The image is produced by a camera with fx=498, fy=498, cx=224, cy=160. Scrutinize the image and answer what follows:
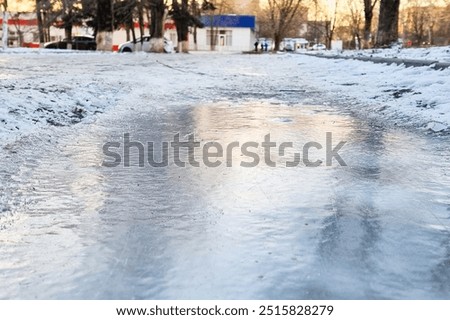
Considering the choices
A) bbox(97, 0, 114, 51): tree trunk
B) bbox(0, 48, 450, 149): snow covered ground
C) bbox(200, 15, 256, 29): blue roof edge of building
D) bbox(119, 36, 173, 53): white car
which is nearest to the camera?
bbox(0, 48, 450, 149): snow covered ground

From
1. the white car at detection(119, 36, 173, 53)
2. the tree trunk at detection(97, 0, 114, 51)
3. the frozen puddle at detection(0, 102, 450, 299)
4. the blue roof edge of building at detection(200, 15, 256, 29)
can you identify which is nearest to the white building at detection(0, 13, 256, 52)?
the blue roof edge of building at detection(200, 15, 256, 29)

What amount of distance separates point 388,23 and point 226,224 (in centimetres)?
1771

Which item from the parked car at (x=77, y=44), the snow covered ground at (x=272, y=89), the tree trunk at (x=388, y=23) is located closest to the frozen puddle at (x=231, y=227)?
the snow covered ground at (x=272, y=89)

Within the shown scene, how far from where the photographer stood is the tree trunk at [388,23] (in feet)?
58.4

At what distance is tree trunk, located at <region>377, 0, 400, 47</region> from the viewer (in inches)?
701

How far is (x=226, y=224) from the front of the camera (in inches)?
94.8

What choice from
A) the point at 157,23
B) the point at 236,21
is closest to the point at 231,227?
the point at 157,23

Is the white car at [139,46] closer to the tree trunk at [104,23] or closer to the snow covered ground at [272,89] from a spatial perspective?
the tree trunk at [104,23]

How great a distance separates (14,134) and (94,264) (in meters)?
2.71

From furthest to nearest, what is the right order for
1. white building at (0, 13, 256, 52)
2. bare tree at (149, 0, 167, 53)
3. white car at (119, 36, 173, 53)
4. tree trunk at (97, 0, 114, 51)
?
white building at (0, 13, 256, 52) → white car at (119, 36, 173, 53) → bare tree at (149, 0, 167, 53) → tree trunk at (97, 0, 114, 51)

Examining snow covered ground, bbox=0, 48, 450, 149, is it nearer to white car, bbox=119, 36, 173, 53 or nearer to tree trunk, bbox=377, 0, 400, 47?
tree trunk, bbox=377, 0, 400, 47

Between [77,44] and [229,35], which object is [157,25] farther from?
[229,35]

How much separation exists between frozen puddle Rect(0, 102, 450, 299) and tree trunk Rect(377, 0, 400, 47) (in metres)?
15.1
